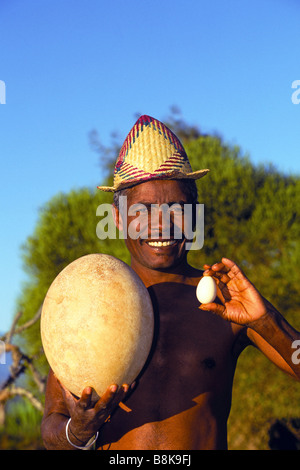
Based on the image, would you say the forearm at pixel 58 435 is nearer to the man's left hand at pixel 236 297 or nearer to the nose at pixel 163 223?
the man's left hand at pixel 236 297

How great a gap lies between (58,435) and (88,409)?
1.89ft

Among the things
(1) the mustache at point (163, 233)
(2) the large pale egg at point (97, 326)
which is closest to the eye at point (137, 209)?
(1) the mustache at point (163, 233)

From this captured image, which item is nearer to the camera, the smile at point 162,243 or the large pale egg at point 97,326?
the large pale egg at point 97,326

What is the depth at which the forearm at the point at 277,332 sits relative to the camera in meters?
4.28

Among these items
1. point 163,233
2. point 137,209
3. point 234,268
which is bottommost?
point 234,268

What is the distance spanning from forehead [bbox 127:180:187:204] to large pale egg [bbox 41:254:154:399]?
2.72 ft

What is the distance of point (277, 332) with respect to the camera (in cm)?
429

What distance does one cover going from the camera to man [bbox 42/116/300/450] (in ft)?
14.1

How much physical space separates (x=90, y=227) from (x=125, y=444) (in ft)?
42.5

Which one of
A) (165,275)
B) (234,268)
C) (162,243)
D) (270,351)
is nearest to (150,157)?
(162,243)

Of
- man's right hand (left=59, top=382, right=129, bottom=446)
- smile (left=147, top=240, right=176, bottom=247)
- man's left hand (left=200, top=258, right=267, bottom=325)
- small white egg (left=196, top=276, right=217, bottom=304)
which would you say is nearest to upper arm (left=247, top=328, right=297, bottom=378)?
man's left hand (left=200, top=258, right=267, bottom=325)

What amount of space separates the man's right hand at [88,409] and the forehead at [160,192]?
1.58m

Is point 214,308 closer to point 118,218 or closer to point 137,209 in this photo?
point 137,209

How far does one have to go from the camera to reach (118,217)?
5.20 m
